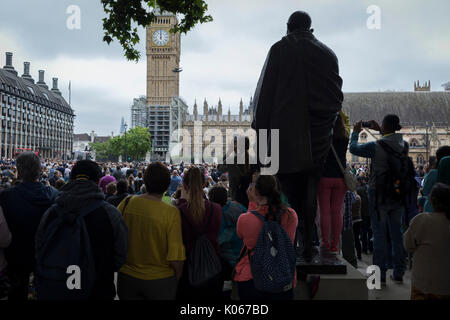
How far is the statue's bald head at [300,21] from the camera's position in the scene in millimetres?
3166

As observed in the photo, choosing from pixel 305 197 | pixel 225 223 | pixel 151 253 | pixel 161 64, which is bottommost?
pixel 151 253

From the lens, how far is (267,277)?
2262 mm

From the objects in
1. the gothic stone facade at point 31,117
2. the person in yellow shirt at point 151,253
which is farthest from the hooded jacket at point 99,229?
the gothic stone facade at point 31,117

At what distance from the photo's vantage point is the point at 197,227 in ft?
8.81

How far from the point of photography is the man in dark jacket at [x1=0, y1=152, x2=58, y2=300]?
2.90 m

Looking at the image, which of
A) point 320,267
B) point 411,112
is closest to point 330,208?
point 320,267

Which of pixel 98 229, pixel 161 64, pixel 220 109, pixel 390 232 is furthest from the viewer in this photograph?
pixel 220 109

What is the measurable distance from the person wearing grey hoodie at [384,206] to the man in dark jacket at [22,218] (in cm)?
320

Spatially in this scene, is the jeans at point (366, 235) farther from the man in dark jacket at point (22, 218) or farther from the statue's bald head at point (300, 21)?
the man in dark jacket at point (22, 218)

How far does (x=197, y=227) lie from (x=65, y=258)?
3.12ft

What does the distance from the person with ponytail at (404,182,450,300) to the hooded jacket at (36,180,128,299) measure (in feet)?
7.14

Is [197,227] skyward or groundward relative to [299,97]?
groundward

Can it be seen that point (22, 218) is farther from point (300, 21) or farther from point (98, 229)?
point (300, 21)
